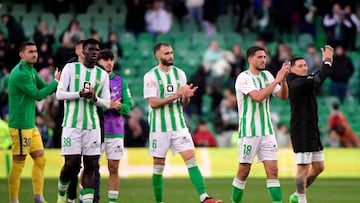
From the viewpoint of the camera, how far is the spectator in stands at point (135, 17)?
30.2 metres

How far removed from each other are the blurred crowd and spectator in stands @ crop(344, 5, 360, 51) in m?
0.03

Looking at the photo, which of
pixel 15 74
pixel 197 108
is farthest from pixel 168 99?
pixel 197 108

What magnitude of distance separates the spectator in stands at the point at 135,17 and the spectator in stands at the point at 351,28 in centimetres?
591

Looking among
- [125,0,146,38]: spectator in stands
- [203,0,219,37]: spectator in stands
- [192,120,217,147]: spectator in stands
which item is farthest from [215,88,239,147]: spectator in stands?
[125,0,146,38]: spectator in stands

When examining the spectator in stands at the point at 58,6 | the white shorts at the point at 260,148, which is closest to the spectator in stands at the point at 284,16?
the spectator in stands at the point at 58,6

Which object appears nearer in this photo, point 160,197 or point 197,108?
point 160,197

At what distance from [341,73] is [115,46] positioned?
6.29 m

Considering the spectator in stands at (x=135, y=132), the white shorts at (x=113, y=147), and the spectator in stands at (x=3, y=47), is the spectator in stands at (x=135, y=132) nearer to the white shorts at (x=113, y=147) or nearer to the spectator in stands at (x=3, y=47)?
the spectator in stands at (x=3, y=47)

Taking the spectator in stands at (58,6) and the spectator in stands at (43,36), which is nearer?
the spectator in stands at (43,36)

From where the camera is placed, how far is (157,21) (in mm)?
30312

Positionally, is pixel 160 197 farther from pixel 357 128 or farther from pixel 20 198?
pixel 357 128

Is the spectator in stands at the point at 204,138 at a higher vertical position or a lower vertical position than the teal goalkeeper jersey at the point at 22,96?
lower

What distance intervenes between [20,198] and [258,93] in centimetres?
516

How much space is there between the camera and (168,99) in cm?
1504
